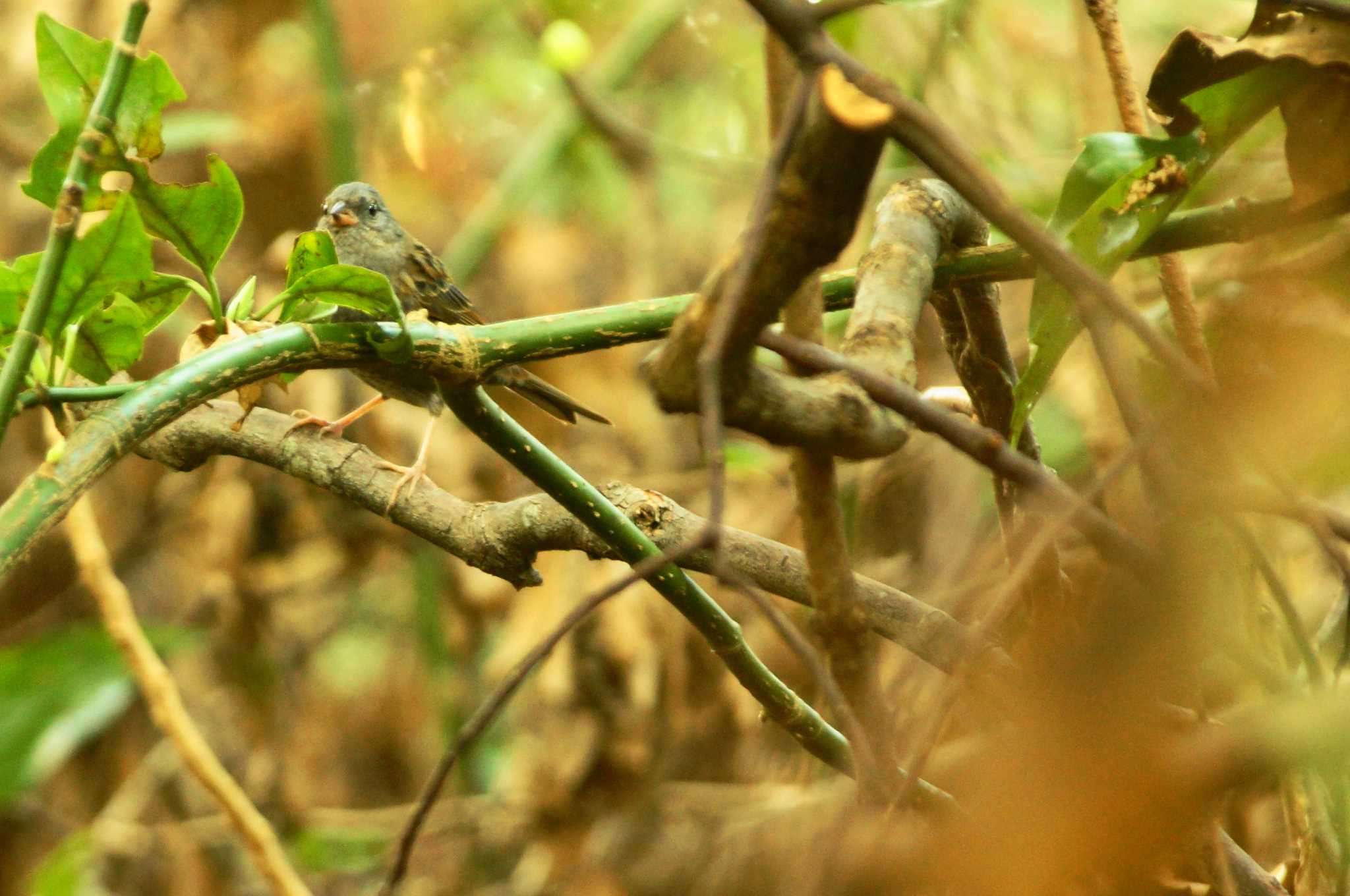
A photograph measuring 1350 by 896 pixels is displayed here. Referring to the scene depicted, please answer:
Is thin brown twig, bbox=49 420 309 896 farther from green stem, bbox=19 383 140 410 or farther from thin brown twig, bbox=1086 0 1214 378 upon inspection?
thin brown twig, bbox=1086 0 1214 378

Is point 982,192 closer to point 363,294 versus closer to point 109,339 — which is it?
point 363,294

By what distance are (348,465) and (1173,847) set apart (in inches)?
52.3

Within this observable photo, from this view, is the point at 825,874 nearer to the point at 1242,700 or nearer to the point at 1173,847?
the point at 1173,847

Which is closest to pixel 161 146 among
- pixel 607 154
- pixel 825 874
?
pixel 825 874

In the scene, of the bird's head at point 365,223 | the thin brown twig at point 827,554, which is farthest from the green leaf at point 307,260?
the bird's head at point 365,223

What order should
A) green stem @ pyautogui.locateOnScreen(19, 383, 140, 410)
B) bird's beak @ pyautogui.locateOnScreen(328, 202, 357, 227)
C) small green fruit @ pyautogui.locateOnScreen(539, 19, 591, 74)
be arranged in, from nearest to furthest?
1. green stem @ pyautogui.locateOnScreen(19, 383, 140, 410)
2. bird's beak @ pyautogui.locateOnScreen(328, 202, 357, 227)
3. small green fruit @ pyautogui.locateOnScreen(539, 19, 591, 74)

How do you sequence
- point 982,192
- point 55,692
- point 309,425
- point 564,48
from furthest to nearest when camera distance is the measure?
1. point 564,48
2. point 55,692
3. point 309,425
4. point 982,192

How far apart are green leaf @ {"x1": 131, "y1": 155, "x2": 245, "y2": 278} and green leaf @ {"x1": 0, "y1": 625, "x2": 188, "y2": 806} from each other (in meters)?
2.70

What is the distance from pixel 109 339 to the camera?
132cm

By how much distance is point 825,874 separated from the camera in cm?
65

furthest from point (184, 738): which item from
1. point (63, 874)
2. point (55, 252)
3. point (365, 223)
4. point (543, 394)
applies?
point (55, 252)

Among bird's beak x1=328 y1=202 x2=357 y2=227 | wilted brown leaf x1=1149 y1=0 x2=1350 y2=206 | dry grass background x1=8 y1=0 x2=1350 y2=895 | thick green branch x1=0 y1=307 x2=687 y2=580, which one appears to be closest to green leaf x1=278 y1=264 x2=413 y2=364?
thick green branch x1=0 y1=307 x2=687 y2=580

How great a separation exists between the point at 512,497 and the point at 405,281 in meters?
0.81

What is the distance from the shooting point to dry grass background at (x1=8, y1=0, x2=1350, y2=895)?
3316 millimetres
